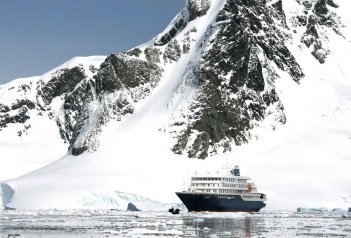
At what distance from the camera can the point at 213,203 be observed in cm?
13488

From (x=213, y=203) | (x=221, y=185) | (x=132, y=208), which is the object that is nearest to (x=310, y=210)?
(x=221, y=185)

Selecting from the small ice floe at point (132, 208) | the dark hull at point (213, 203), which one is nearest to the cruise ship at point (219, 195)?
the dark hull at point (213, 203)

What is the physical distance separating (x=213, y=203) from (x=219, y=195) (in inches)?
76.7

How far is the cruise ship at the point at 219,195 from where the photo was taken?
5325 inches

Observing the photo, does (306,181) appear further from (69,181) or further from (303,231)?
(303,231)

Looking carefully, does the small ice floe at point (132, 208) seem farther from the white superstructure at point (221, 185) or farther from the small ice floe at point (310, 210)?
the small ice floe at point (310, 210)

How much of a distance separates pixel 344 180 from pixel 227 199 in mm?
57339

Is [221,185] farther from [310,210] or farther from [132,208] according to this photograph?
[310,210]

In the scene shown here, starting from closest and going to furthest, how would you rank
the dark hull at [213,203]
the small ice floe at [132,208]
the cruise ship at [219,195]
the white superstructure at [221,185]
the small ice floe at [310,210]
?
1. the dark hull at [213,203]
2. the cruise ship at [219,195]
3. the white superstructure at [221,185]
4. the small ice floe at [310,210]
5. the small ice floe at [132,208]

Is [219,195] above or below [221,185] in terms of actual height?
below

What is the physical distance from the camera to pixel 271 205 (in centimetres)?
16962

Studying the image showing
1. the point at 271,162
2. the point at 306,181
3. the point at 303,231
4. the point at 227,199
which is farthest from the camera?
the point at 271,162

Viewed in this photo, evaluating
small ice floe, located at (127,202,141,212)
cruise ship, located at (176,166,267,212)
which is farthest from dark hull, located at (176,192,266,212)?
small ice floe, located at (127,202,141,212)

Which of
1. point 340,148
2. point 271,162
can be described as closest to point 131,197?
point 271,162
